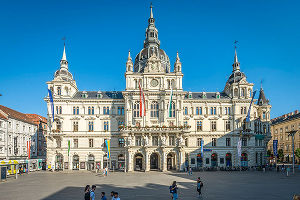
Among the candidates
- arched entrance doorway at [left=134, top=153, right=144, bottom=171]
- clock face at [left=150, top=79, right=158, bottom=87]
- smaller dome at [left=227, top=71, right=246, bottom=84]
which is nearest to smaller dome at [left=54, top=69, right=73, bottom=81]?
clock face at [left=150, top=79, right=158, bottom=87]

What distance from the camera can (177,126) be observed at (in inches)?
2805

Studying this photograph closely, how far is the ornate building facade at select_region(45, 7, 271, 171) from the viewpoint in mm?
70562

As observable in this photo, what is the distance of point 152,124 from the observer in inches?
2889

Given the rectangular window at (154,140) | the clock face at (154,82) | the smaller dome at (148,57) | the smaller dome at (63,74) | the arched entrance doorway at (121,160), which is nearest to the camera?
the rectangular window at (154,140)

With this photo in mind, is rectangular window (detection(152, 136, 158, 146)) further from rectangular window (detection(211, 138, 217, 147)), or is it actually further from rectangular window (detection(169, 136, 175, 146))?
rectangular window (detection(211, 138, 217, 147))

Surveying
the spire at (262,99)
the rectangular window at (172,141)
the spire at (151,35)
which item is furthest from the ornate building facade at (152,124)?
the spire at (262,99)

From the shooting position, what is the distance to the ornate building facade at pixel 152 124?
7056 cm

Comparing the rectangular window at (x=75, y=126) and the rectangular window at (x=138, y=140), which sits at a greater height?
the rectangular window at (x=75, y=126)

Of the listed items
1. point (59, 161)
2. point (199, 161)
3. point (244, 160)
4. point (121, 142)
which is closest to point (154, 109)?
point (121, 142)

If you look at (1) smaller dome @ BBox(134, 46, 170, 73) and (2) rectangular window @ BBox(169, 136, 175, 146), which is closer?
(2) rectangular window @ BBox(169, 136, 175, 146)

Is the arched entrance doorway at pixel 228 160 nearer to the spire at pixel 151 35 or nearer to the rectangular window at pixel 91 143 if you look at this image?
the rectangular window at pixel 91 143

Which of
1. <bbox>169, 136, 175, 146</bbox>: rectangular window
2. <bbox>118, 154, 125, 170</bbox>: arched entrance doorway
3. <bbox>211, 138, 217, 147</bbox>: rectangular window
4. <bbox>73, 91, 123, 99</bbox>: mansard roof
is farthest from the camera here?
<bbox>73, 91, 123, 99</bbox>: mansard roof

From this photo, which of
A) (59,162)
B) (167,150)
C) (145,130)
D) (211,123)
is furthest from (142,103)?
(59,162)

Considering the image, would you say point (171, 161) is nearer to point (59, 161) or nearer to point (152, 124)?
point (152, 124)
